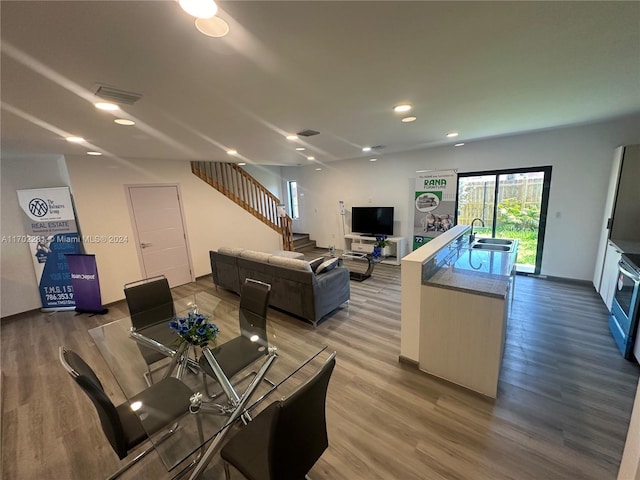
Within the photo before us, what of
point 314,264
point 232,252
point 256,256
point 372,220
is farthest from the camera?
point 372,220

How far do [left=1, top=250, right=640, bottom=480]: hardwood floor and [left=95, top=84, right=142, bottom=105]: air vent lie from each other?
2.52 meters

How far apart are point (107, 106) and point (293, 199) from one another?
6.50 m

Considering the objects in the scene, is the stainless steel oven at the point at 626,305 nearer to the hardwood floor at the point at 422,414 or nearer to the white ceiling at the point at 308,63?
the hardwood floor at the point at 422,414

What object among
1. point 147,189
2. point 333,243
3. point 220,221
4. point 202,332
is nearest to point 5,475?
point 202,332

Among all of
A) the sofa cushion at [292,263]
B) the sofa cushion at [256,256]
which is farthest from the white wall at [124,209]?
the sofa cushion at [292,263]

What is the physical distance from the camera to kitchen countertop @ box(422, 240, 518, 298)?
2.11 metres

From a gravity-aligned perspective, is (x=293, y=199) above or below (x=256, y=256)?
above

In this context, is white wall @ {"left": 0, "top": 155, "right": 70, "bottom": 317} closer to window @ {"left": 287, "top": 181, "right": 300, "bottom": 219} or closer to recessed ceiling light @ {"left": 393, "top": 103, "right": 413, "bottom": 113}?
recessed ceiling light @ {"left": 393, "top": 103, "right": 413, "bottom": 113}

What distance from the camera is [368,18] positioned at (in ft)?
3.74

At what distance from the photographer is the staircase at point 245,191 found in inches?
225

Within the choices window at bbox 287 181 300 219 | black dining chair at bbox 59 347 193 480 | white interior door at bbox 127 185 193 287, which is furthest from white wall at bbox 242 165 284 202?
black dining chair at bbox 59 347 193 480

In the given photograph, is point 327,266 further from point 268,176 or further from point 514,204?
point 268,176

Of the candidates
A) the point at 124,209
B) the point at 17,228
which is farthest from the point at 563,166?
the point at 17,228

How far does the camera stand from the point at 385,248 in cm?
591
